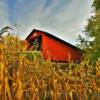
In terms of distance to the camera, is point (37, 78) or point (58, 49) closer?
point (37, 78)

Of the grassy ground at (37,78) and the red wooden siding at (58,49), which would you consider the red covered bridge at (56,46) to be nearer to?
the red wooden siding at (58,49)

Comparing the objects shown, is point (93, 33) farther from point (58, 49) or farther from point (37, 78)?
point (37, 78)

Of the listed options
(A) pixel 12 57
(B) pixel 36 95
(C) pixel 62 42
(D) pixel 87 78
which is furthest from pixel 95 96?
(C) pixel 62 42

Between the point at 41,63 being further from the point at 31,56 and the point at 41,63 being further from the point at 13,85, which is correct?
the point at 13,85

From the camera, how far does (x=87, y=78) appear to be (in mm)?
5254

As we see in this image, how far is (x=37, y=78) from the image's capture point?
14.6 ft

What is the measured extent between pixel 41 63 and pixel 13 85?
922 millimetres

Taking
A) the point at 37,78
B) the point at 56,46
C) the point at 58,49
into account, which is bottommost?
the point at 37,78

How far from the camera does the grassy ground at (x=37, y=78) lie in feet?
12.9

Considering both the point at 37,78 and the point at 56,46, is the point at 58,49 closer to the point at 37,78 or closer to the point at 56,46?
the point at 56,46

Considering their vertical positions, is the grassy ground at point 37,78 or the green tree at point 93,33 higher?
the green tree at point 93,33

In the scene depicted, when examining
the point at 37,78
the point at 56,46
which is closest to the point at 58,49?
the point at 56,46

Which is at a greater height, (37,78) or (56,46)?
(56,46)

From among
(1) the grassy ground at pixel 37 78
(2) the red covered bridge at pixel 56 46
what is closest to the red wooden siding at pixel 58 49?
(2) the red covered bridge at pixel 56 46
